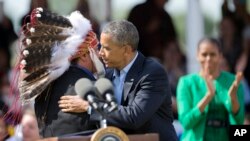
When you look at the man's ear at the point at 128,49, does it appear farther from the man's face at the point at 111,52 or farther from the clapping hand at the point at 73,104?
the clapping hand at the point at 73,104

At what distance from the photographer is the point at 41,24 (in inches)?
286

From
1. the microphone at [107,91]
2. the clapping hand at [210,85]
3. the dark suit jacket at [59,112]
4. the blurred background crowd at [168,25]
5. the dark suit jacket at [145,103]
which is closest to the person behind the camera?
the microphone at [107,91]

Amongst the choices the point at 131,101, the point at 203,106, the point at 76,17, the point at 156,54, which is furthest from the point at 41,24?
the point at 156,54

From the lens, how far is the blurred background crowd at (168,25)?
12180 millimetres

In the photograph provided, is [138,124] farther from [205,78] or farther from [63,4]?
[63,4]

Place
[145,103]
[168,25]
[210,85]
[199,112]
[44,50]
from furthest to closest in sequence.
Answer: [168,25] → [210,85] → [199,112] → [44,50] → [145,103]

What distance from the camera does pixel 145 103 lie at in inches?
280

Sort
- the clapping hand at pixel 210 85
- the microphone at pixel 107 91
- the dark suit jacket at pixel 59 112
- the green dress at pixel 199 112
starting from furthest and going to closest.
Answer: the clapping hand at pixel 210 85
the green dress at pixel 199 112
the dark suit jacket at pixel 59 112
the microphone at pixel 107 91

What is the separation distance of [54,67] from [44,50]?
0.44 ft

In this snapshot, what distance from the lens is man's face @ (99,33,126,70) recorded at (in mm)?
7207

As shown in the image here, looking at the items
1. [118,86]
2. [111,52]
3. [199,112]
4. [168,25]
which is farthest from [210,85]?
[168,25]

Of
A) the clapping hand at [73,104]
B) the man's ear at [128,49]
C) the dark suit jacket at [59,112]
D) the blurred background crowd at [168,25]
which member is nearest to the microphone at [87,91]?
the clapping hand at [73,104]

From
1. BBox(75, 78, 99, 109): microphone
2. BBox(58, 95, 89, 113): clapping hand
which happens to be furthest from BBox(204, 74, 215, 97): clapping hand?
BBox(75, 78, 99, 109): microphone

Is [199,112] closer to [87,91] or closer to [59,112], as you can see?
[59,112]
